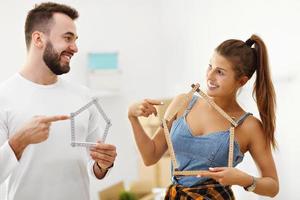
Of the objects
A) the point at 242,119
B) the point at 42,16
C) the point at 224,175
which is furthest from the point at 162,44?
the point at 224,175

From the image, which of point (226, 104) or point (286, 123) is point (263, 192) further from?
point (286, 123)

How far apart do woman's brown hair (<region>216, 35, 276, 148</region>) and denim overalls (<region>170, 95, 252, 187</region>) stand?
81 millimetres

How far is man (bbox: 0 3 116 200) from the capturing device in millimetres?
1502

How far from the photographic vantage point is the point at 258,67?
1546 mm

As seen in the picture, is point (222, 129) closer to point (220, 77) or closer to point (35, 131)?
point (220, 77)

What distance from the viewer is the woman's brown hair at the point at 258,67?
1507 mm

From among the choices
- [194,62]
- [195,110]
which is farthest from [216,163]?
[194,62]

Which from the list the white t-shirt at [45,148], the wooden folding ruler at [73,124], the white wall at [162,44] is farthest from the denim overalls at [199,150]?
the white wall at [162,44]

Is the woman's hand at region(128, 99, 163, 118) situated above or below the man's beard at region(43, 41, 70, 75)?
below

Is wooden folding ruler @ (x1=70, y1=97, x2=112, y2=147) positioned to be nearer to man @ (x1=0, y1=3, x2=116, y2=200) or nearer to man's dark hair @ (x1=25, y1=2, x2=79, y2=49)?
man @ (x1=0, y1=3, x2=116, y2=200)

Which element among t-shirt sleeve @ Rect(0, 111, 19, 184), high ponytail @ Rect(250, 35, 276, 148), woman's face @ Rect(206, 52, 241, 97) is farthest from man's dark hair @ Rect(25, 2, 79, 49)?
high ponytail @ Rect(250, 35, 276, 148)

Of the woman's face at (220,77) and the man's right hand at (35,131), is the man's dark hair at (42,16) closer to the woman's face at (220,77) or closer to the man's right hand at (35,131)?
the man's right hand at (35,131)

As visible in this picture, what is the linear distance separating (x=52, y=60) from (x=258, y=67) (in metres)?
0.66

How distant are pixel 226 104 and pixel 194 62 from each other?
135 centimetres
